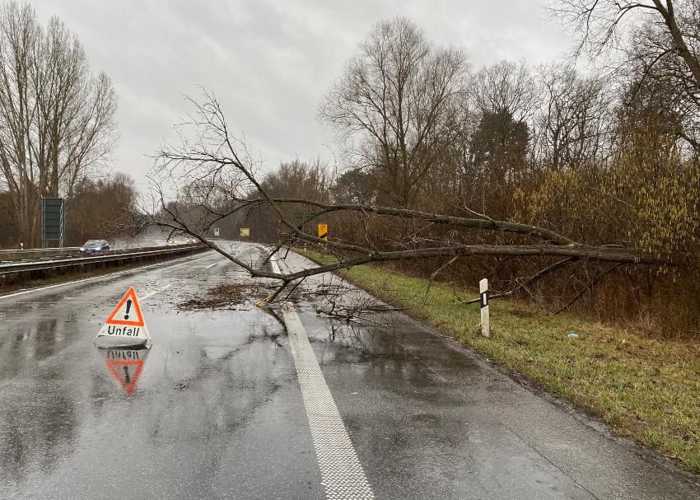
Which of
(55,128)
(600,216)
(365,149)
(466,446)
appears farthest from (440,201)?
(55,128)

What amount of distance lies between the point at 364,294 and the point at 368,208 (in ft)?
17.2

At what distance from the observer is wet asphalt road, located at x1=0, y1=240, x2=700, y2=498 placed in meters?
3.53

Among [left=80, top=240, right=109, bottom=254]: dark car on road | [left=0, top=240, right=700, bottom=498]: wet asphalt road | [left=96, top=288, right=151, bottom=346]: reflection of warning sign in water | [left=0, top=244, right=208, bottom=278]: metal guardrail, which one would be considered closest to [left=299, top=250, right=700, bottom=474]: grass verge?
[left=0, top=240, right=700, bottom=498]: wet asphalt road

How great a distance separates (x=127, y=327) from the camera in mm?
8102

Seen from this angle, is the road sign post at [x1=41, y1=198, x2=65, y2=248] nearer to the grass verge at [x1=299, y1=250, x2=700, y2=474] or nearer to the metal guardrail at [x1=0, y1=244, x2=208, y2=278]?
the metal guardrail at [x1=0, y1=244, x2=208, y2=278]

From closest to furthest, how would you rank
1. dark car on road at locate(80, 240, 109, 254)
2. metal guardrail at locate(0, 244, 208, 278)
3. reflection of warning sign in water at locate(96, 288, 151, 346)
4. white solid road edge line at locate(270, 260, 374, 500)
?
white solid road edge line at locate(270, 260, 374, 500)
reflection of warning sign in water at locate(96, 288, 151, 346)
metal guardrail at locate(0, 244, 208, 278)
dark car on road at locate(80, 240, 109, 254)

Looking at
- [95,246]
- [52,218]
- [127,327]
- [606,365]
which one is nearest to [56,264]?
[127,327]

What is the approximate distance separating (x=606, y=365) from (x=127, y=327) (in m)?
7.13

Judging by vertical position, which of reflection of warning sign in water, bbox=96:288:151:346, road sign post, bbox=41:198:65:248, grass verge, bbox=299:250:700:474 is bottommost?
grass verge, bbox=299:250:700:474

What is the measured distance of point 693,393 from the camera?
602 cm

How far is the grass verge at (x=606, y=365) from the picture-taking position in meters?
4.89

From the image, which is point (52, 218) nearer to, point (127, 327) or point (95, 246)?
point (95, 246)

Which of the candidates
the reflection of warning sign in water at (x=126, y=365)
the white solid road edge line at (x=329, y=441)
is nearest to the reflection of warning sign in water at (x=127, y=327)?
the reflection of warning sign in water at (x=126, y=365)

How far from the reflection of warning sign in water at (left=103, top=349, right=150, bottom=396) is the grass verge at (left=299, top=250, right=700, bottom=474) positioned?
191 inches
